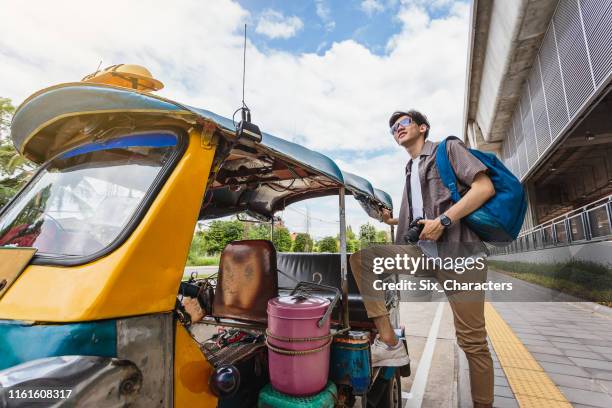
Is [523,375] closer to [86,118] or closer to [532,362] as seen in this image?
[532,362]

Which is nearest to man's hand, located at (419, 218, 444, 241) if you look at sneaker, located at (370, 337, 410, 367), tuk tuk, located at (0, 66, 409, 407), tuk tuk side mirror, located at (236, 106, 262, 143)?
tuk tuk, located at (0, 66, 409, 407)

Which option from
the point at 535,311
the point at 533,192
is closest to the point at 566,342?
the point at 535,311

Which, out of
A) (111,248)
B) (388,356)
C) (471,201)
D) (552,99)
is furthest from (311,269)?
(552,99)

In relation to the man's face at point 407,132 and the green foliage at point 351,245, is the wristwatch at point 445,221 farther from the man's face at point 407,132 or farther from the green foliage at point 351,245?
the green foliage at point 351,245

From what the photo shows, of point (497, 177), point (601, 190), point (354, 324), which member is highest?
point (601, 190)

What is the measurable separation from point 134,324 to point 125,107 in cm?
96

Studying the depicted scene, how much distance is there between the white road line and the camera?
3.65 meters

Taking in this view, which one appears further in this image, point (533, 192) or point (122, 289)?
point (533, 192)

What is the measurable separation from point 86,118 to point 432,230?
7.05 ft

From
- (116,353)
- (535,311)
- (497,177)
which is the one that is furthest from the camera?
(535,311)

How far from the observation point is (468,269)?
2182 mm

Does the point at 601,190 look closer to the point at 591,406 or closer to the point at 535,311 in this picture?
the point at 535,311

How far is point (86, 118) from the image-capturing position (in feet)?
5.65

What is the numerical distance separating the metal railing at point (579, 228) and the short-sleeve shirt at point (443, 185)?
4671 mm
